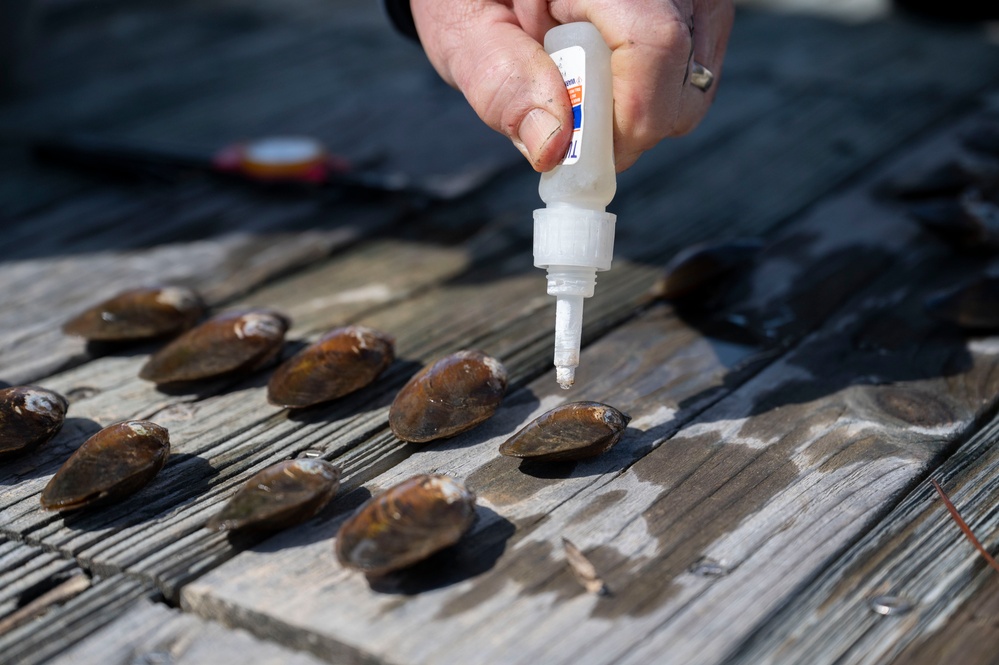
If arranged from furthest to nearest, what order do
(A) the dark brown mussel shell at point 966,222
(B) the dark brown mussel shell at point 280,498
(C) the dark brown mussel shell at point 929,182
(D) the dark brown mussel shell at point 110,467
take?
(C) the dark brown mussel shell at point 929,182 → (A) the dark brown mussel shell at point 966,222 → (D) the dark brown mussel shell at point 110,467 → (B) the dark brown mussel shell at point 280,498

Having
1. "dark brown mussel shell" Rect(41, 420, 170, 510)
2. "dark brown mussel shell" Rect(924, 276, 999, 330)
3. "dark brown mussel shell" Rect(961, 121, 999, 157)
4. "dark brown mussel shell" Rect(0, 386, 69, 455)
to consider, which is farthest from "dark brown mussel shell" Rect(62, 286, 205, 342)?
"dark brown mussel shell" Rect(961, 121, 999, 157)

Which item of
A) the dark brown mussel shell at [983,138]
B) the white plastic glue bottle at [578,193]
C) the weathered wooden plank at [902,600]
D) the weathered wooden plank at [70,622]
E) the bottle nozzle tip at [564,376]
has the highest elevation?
the white plastic glue bottle at [578,193]

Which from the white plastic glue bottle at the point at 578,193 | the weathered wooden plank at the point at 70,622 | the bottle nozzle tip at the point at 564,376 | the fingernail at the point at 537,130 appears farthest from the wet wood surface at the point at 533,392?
the fingernail at the point at 537,130

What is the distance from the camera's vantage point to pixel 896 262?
2689 mm

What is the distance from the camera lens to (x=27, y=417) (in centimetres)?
190

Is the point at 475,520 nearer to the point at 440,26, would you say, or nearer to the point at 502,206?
the point at 440,26

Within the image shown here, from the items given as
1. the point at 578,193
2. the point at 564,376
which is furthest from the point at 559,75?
the point at 564,376

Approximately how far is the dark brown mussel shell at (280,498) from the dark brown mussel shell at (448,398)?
0.24 meters

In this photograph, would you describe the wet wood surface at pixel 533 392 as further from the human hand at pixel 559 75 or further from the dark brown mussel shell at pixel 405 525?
the human hand at pixel 559 75

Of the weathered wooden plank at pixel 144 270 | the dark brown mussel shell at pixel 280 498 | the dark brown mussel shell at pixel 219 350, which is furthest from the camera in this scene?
the weathered wooden plank at pixel 144 270

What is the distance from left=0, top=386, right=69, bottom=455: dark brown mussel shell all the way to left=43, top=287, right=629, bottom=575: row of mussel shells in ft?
0.67

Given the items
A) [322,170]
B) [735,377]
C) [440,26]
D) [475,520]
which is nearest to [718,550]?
[475,520]

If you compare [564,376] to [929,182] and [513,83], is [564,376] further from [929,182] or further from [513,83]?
[929,182]

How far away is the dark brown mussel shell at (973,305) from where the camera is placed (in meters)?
2.24
